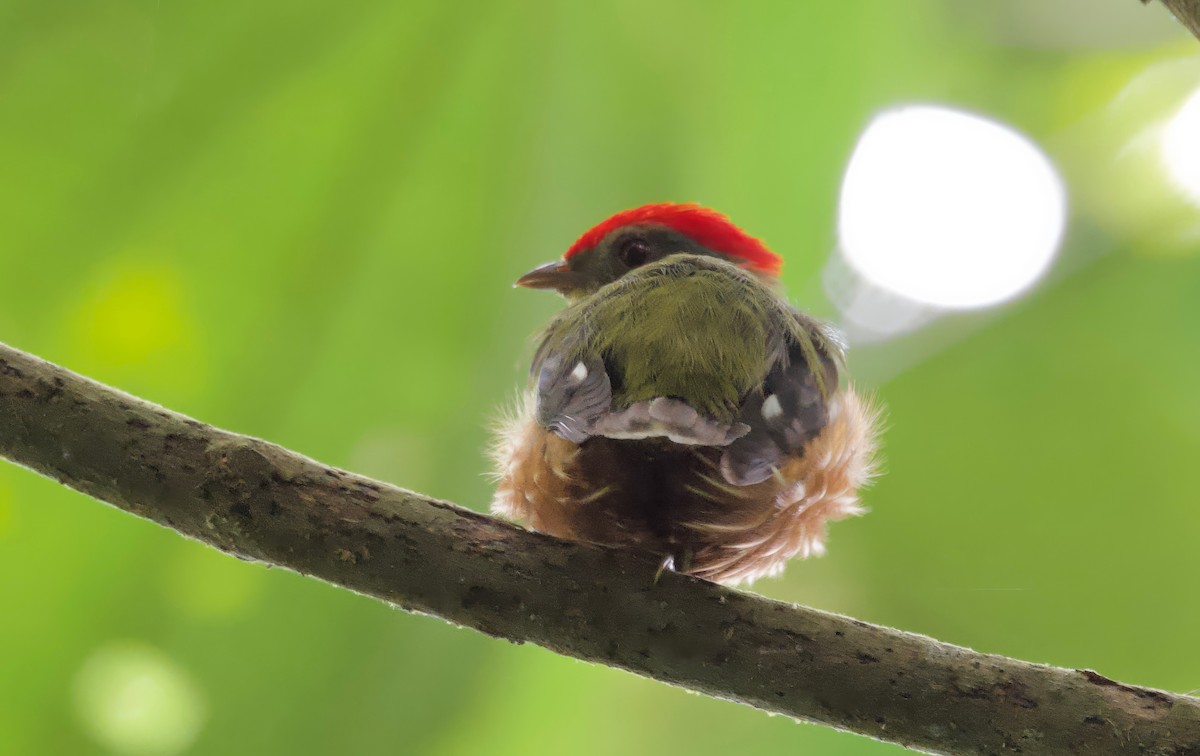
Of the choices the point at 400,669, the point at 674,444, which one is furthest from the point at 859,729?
the point at 400,669

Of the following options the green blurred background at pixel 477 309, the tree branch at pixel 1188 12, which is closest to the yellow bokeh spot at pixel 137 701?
the green blurred background at pixel 477 309

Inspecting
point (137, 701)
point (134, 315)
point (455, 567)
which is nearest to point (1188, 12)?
point (455, 567)

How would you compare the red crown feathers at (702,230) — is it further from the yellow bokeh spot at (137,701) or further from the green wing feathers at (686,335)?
the yellow bokeh spot at (137,701)

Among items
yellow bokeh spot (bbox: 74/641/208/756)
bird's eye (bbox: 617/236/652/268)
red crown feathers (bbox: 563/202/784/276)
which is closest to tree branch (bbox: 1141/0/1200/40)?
red crown feathers (bbox: 563/202/784/276)

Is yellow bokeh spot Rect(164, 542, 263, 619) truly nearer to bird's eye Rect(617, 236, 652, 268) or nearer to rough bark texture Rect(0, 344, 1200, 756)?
rough bark texture Rect(0, 344, 1200, 756)

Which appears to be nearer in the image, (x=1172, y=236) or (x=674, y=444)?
(x=674, y=444)

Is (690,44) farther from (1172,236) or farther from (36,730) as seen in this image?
(36,730)

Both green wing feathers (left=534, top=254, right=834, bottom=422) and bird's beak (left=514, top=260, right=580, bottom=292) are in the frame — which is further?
bird's beak (left=514, top=260, right=580, bottom=292)
